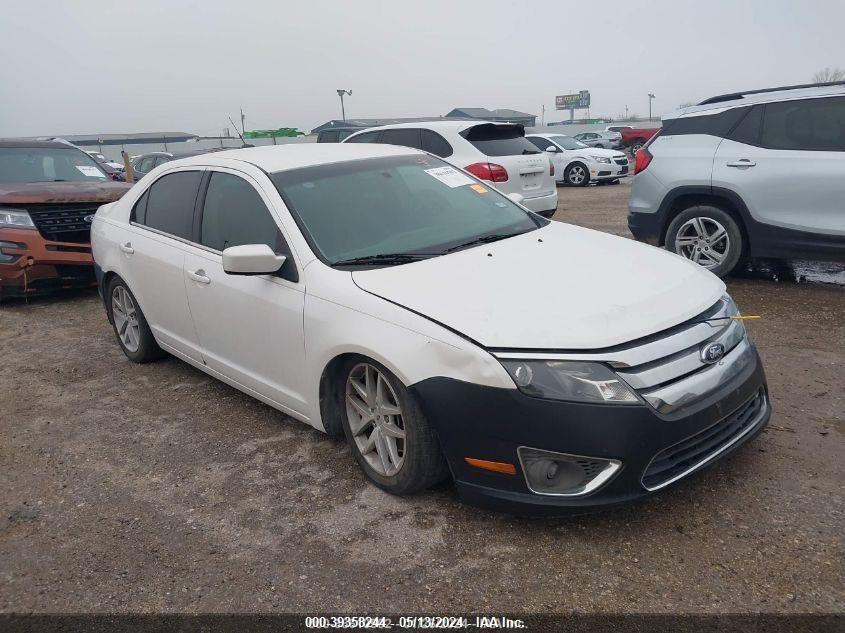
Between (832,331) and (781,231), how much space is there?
3.94 feet

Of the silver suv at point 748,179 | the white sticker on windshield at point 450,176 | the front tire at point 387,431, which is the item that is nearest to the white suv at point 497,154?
the silver suv at point 748,179

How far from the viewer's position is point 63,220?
6.82 m

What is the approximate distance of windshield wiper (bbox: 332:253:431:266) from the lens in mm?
3262

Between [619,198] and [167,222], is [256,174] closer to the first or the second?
[167,222]

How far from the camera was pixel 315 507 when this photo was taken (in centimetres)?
308

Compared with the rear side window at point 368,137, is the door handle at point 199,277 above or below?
below

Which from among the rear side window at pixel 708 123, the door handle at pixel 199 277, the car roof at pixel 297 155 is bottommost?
the door handle at pixel 199 277

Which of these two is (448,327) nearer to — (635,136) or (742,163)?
(742,163)

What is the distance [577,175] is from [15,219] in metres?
14.5

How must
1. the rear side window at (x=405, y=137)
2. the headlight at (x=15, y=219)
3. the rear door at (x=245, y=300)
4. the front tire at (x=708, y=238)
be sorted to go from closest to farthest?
the rear door at (x=245, y=300)
the front tire at (x=708, y=238)
the headlight at (x=15, y=219)
the rear side window at (x=405, y=137)

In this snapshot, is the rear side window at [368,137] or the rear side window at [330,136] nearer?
the rear side window at [368,137]

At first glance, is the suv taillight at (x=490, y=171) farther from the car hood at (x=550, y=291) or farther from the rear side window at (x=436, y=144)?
the car hood at (x=550, y=291)

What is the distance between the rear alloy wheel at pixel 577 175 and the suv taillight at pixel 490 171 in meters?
10.0

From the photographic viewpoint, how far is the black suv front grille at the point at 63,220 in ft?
22.0
